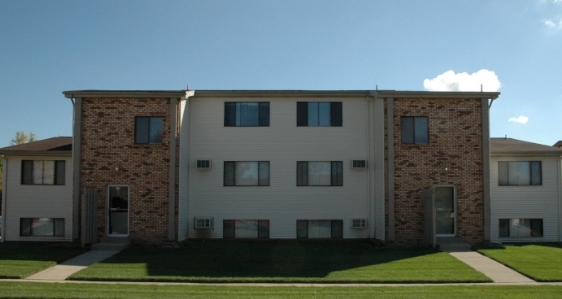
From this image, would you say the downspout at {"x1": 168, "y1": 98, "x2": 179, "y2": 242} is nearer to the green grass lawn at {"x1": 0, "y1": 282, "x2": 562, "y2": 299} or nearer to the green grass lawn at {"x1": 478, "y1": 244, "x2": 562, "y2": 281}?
the green grass lawn at {"x1": 0, "y1": 282, "x2": 562, "y2": 299}

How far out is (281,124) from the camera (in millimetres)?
20125

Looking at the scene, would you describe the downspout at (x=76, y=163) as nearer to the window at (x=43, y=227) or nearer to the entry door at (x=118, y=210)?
the entry door at (x=118, y=210)

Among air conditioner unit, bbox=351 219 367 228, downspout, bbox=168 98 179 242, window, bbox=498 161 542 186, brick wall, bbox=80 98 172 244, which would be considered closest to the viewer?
downspout, bbox=168 98 179 242

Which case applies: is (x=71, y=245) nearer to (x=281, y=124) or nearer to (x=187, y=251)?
(x=187, y=251)

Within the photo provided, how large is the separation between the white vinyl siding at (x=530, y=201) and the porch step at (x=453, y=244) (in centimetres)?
311

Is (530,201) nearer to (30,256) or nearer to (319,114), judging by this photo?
(319,114)

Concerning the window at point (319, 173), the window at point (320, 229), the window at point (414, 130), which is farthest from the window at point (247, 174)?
the window at point (414, 130)

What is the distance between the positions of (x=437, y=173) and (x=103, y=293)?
11.8 m

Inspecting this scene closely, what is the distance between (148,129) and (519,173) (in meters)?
13.9

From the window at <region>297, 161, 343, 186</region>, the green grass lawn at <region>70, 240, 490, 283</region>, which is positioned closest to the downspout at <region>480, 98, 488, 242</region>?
the green grass lawn at <region>70, 240, 490, 283</region>

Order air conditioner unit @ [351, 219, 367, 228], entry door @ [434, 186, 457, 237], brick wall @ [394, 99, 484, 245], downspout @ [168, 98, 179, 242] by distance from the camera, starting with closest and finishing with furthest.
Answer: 1. downspout @ [168, 98, 179, 242]
2. brick wall @ [394, 99, 484, 245]
3. entry door @ [434, 186, 457, 237]
4. air conditioner unit @ [351, 219, 367, 228]

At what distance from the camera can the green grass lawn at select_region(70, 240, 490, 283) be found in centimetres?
1358

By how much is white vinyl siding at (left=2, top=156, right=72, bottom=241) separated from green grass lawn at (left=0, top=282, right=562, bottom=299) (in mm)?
8336

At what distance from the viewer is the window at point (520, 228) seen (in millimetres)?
20891
